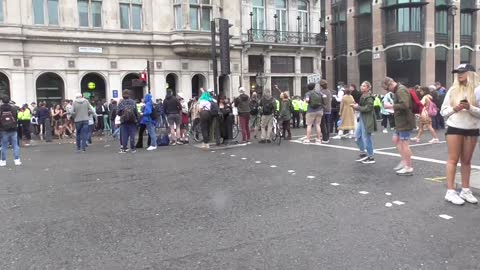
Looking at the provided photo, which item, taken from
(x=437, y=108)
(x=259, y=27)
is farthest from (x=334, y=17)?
(x=437, y=108)

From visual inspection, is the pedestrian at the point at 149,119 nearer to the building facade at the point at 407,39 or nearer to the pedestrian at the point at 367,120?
the pedestrian at the point at 367,120

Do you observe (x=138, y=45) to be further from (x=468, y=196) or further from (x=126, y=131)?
(x=468, y=196)

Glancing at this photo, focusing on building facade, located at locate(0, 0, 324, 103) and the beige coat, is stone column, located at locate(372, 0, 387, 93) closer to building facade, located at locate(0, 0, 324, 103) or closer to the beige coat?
building facade, located at locate(0, 0, 324, 103)

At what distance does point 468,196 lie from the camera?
5.88m

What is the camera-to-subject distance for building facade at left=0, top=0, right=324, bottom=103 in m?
22.7

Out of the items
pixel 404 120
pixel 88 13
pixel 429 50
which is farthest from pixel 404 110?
pixel 429 50

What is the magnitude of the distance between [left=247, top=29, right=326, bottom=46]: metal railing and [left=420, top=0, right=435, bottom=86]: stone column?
1195 cm

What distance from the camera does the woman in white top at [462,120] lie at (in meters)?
5.70

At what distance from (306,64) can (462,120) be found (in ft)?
89.7

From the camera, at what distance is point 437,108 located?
16.1 meters

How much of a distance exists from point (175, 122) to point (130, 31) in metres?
12.5

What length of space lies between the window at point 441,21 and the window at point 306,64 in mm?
14872

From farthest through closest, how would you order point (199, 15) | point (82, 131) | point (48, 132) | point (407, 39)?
point (407, 39) < point (199, 15) < point (48, 132) < point (82, 131)

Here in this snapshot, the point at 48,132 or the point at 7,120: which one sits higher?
the point at 7,120
